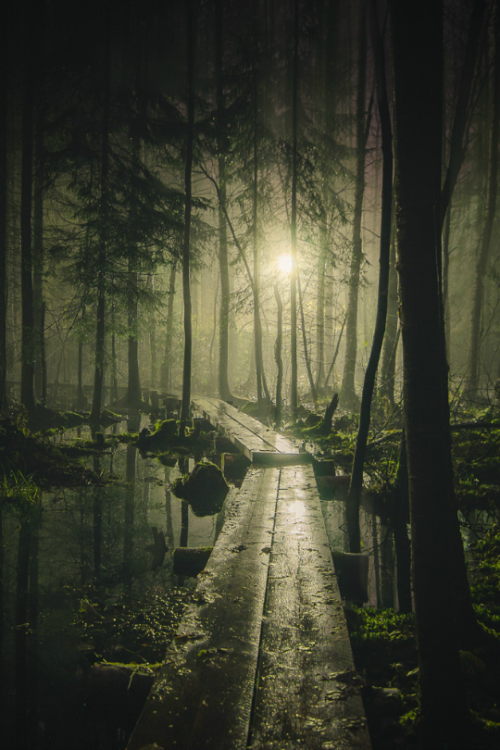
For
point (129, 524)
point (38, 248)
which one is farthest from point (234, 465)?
point (38, 248)

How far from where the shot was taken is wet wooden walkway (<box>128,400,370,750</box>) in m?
1.69

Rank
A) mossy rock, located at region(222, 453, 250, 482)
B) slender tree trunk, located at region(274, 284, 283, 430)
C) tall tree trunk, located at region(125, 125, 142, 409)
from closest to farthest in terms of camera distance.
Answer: mossy rock, located at region(222, 453, 250, 482)
tall tree trunk, located at region(125, 125, 142, 409)
slender tree trunk, located at region(274, 284, 283, 430)

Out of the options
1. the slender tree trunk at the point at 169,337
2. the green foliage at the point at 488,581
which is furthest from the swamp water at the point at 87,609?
the slender tree trunk at the point at 169,337

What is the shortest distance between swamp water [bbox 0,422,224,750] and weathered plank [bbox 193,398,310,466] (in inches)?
63.7

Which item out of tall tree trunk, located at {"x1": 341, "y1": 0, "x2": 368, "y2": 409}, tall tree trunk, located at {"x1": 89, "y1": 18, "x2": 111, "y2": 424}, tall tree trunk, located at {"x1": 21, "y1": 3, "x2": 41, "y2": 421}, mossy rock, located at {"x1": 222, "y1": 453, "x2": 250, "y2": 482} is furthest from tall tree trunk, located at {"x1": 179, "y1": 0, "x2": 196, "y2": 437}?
tall tree trunk, located at {"x1": 341, "y1": 0, "x2": 368, "y2": 409}

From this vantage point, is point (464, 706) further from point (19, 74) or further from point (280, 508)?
point (19, 74)

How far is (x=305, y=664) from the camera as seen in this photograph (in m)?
2.14

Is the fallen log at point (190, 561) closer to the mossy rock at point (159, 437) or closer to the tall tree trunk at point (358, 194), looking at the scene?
the mossy rock at point (159, 437)

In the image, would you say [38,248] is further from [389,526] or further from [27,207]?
[389,526]

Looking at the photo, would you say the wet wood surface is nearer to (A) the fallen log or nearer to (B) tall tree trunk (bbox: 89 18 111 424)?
(A) the fallen log

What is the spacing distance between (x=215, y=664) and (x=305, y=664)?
0.48 m

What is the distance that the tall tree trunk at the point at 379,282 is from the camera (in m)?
3.57

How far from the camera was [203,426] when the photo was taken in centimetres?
1253

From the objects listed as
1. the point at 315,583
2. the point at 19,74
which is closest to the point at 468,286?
the point at 19,74
